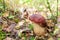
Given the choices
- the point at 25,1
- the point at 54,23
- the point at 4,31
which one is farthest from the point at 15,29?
the point at 25,1

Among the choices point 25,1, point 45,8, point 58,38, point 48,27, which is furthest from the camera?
point 25,1

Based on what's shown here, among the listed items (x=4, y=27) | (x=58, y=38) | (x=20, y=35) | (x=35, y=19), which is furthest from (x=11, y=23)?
(x=58, y=38)

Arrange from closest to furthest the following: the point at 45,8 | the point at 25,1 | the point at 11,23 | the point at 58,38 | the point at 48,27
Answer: the point at 58,38 < the point at 48,27 < the point at 11,23 < the point at 45,8 < the point at 25,1

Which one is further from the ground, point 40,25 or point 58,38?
point 40,25

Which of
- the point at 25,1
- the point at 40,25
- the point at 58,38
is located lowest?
the point at 58,38

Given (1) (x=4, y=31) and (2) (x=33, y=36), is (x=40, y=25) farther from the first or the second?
(1) (x=4, y=31)

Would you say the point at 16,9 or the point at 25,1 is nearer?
the point at 16,9

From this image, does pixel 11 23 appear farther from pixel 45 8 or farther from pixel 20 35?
pixel 45 8
